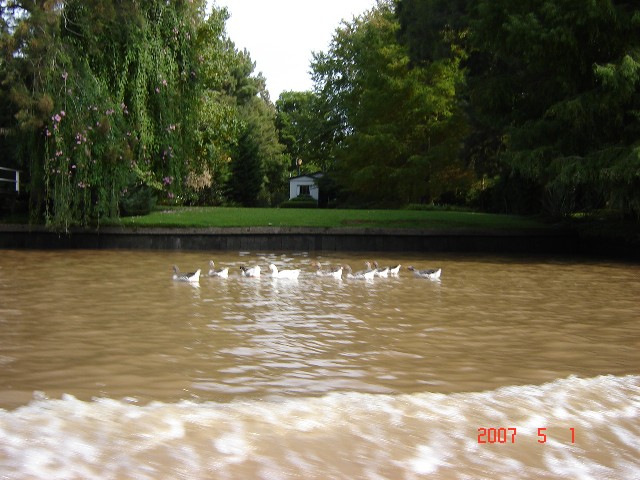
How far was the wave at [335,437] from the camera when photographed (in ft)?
17.6

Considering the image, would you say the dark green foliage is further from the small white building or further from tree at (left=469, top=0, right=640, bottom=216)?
the small white building

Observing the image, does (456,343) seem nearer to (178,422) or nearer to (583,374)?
(583,374)

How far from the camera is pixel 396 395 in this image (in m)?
7.13

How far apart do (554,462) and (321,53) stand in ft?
202

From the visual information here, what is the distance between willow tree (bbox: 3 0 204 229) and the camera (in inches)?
823

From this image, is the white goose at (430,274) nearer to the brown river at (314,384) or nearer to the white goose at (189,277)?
the brown river at (314,384)

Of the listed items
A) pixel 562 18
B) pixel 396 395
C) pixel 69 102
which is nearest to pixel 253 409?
pixel 396 395

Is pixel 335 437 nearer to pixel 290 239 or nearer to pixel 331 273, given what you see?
pixel 331 273

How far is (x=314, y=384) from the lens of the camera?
7496mm

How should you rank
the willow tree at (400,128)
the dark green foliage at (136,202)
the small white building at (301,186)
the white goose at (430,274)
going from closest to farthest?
the white goose at (430,274) < the dark green foliage at (136,202) < the willow tree at (400,128) < the small white building at (301,186)

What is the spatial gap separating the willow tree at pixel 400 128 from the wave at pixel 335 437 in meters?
37.8

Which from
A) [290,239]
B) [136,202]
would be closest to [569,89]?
[290,239]
